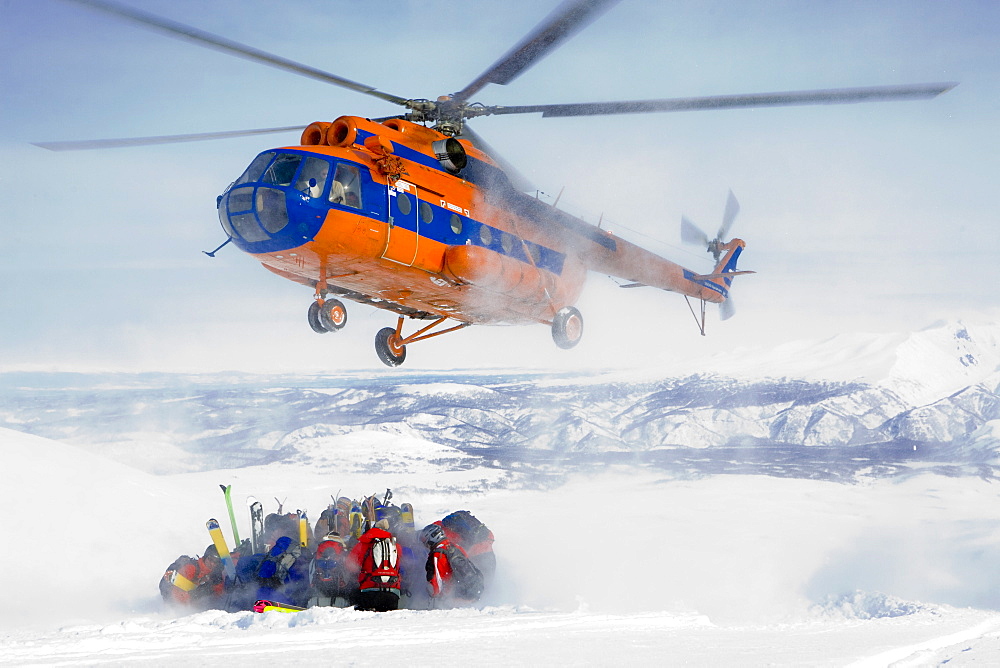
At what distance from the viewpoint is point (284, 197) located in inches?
419

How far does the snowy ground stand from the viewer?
7.07 metres

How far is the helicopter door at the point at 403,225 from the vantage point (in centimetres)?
1161

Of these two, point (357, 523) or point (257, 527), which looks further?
point (257, 527)

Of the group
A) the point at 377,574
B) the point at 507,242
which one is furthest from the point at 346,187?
the point at 377,574

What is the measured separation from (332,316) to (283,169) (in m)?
2.29

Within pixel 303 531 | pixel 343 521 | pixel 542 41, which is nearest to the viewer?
pixel 542 41

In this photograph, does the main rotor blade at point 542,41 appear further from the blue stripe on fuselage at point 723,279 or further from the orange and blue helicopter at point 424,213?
the blue stripe on fuselage at point 723,279

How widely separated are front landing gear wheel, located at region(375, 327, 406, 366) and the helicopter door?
9.32 ft

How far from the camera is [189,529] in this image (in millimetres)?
16031

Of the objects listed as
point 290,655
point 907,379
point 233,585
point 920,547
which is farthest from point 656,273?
point 907,379

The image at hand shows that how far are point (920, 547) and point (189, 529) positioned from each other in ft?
47.7

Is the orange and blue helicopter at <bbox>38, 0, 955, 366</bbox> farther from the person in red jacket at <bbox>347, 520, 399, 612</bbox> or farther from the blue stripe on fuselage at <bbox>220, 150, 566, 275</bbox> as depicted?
the person in red jacket at <bbox>347, 520, 399, 612</bbox>

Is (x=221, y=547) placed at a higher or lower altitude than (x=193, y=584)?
higher

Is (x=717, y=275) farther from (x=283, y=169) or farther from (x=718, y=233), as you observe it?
(x=283, y=169)
